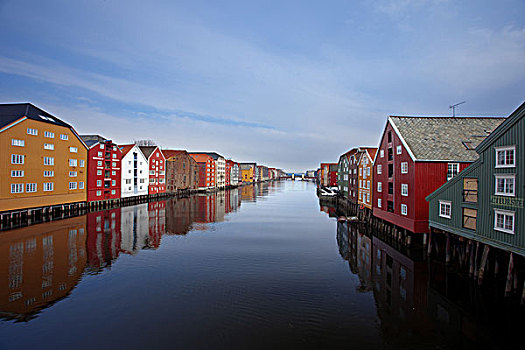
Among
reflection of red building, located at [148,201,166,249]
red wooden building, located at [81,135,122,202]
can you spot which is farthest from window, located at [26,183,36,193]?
reflection of red building, located at [148,201,166,249]

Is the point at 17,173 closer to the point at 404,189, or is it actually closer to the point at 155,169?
the point at 155,169

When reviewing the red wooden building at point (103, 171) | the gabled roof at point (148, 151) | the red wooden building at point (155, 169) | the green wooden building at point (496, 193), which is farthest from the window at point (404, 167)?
the gabled roof at point (148, 151)

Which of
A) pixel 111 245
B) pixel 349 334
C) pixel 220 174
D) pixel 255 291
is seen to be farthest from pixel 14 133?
pixel 220 174

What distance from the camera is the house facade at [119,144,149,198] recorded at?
59250mm

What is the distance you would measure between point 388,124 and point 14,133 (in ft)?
147

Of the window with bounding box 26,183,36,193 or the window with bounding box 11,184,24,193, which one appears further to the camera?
the window with bounding box 26,183,36,193

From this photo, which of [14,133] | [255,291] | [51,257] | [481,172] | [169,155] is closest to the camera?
[255,291]

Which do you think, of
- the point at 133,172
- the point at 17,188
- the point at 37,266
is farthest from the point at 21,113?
the point at 37,266

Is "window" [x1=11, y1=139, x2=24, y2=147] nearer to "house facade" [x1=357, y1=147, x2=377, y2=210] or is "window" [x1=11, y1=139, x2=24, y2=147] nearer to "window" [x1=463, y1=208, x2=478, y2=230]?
"house facade" [x1=357, y1=147, x2=377, y2=210]

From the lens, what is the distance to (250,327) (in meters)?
11.9

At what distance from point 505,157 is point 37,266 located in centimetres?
2922

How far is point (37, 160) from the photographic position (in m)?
38.0

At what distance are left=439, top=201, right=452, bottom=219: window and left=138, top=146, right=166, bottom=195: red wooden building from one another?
62.9 m

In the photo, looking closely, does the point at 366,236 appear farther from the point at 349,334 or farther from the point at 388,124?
the point at 349,334
